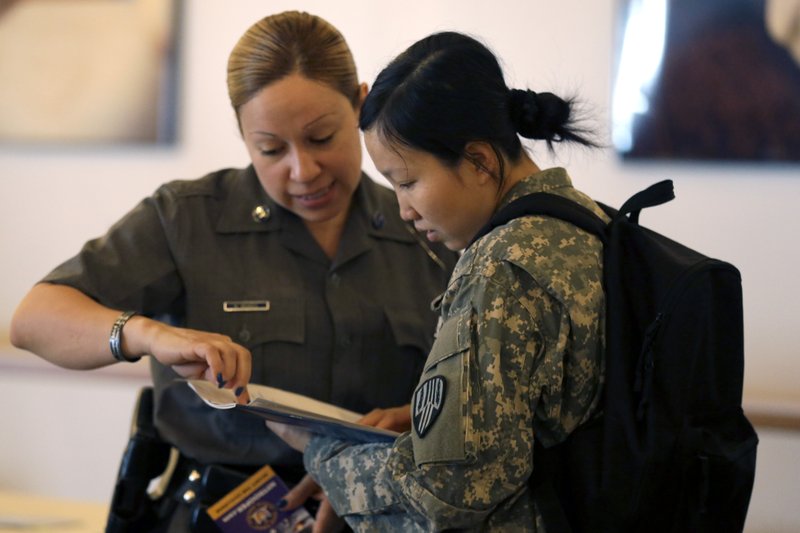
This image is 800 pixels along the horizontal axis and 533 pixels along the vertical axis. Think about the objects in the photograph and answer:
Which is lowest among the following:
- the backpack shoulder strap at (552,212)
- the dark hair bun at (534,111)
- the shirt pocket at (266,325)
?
the shirt pocket at (266,325)

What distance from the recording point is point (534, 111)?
123 cm

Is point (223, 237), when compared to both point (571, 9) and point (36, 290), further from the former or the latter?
point (571, 9)

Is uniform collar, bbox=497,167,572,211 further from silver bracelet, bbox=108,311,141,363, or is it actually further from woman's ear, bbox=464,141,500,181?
silver bracelet, bbox=108,311,141,363

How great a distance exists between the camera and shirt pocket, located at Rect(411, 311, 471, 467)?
1.07m

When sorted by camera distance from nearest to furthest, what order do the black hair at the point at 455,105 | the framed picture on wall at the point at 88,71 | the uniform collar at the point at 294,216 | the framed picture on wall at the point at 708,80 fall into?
the black hair at the point at 455,105, the uniform collar at the point at 294,216, the framed picture on wall at the point at 708,80, the framed picture on wall at the point at 88,71

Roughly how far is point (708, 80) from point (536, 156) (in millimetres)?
643

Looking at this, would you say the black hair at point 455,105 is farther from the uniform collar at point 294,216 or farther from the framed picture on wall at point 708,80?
the framed picture on wall at point 708,80

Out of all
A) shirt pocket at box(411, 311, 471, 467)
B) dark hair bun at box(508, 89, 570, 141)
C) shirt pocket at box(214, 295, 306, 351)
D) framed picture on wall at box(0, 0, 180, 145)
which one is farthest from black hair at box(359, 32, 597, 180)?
framed picture on wall at box(0, 0, 180, 145)

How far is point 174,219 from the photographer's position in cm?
166

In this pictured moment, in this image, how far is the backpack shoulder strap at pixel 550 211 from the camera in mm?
1155

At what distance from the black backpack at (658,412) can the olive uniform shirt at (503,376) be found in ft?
0.08

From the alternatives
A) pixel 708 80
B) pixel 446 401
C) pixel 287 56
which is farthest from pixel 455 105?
pixel 708 80

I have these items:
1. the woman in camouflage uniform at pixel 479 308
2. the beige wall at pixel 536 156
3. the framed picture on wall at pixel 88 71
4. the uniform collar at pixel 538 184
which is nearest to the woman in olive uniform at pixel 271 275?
the woman in camouflage uniform at pixel 479 308

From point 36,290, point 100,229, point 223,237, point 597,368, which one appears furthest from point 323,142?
point 100,229
